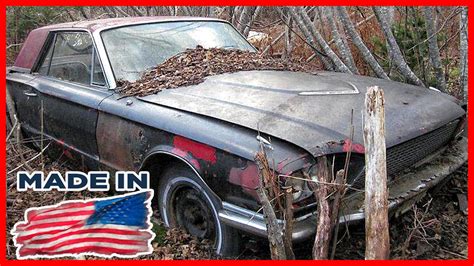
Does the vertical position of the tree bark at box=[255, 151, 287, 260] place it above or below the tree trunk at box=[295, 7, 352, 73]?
below

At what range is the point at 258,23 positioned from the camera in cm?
788

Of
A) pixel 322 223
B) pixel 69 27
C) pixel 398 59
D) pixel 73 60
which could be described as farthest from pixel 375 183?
pixel 69 27

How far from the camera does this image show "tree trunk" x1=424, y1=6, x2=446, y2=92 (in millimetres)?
4590

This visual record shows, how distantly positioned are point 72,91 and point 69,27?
83cm

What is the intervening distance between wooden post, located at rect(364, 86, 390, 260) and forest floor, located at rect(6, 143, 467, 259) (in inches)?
9.7

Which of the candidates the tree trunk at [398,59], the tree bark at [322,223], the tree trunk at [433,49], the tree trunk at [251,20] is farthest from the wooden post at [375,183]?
the tree trunk at [251,20]

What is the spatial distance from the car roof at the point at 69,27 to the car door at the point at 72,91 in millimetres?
97

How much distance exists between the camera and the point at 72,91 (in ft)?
13.2

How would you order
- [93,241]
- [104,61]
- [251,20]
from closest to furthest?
[93,241]
[104,61]
[251,20]

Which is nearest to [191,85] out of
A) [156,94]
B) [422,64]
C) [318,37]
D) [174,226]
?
[156,94]

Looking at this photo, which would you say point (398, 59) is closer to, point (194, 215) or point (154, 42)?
point (154, 42)

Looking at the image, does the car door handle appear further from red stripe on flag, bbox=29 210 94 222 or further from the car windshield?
red stripe on flag, bbox=29 210 94 222

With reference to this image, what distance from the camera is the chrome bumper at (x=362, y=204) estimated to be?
2574 mm

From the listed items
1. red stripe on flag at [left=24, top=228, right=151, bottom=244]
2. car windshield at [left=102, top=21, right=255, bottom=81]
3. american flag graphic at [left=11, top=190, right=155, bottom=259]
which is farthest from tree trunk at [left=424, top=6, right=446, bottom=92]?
red stripe on flag at [left=24, top=228, right=151, bottom=244]
